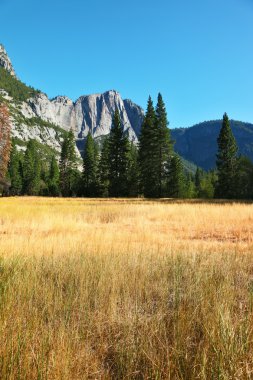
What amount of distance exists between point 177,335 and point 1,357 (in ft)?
4.70

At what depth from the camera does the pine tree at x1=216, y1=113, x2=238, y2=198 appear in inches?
1935

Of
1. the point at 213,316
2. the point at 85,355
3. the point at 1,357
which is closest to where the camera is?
the point at 1,357

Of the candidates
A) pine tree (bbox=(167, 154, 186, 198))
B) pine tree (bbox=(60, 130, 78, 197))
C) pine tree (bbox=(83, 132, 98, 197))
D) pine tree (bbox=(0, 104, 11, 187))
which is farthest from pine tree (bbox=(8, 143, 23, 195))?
pine tree (bbox=(0, 104, 11, 187))

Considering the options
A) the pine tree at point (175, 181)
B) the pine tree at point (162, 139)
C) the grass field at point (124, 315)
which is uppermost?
the pine tree at point (162, 139)

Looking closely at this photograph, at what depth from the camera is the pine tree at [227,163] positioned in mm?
49156

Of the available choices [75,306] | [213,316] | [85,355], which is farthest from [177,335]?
[75,306]

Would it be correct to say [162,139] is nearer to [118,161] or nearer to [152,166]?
[152,166]

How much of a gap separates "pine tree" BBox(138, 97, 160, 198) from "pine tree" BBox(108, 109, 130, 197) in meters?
3.75

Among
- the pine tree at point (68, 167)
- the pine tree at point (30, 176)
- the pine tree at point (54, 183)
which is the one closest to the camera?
the pine tree at point (68, 167)

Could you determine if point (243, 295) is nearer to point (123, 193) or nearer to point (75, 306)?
point (75, 306)

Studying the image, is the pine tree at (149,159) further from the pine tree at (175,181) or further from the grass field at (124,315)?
the grass field at (124,315)

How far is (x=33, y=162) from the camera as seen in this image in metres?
79.1

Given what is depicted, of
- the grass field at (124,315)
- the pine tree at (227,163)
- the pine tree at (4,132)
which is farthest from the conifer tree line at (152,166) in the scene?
the grass field at (124,315)

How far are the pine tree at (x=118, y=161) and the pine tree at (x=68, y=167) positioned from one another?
14452mm
